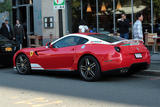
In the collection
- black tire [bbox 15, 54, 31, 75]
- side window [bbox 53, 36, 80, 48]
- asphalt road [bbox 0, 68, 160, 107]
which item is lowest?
asphalt road [bbox 0, 68, 160, 107]

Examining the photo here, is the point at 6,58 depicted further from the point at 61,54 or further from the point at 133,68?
the point at 133,68

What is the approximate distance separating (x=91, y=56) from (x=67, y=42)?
119 cm

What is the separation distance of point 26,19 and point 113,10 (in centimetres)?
774

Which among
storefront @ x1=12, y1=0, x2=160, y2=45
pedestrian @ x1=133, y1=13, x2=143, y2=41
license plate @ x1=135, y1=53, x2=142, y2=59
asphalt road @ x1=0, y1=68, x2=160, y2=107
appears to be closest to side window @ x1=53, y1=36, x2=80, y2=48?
asphalt road @ x1=0, y1=68, x2=160, y2=107

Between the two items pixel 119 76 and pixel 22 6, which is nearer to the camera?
pixel 119 76

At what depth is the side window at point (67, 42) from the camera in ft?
31.2

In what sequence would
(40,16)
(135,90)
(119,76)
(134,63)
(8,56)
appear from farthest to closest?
1. (40,16)
2. (8,56)
3. (119,76)
4. (134,63)
5. (135,90)

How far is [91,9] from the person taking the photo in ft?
61.2

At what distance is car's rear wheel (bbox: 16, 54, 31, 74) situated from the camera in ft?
34.8

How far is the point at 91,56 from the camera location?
8.82m

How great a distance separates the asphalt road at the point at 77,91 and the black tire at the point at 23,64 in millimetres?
500

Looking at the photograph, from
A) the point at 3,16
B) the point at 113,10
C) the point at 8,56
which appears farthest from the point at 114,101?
the point at 3,16

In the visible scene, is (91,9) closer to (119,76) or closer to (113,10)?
(113,10)

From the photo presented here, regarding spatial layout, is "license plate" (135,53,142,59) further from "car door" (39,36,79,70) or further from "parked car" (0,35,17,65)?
"parked car" (0,35,17,65)
